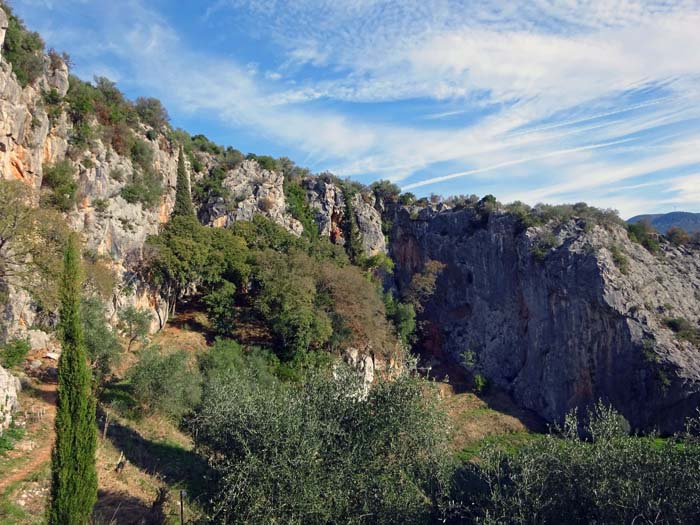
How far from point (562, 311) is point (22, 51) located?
129 ft

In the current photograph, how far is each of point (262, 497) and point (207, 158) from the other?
128ft

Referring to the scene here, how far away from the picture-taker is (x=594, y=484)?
1125 cm

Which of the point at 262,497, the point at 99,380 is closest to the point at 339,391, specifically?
the point at 262,497

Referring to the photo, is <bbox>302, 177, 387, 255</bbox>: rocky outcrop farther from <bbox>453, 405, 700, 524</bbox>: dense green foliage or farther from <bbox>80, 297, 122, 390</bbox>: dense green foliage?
<bbox>453, 405, 700, 524</bbox>: dense green foliage

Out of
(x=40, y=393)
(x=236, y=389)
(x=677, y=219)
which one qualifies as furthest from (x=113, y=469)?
(x=677, y=219)

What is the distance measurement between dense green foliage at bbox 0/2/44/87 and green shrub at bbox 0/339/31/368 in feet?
44.2

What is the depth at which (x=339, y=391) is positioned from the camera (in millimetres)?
14727

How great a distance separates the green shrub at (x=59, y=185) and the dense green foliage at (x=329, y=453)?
15886 millimetres

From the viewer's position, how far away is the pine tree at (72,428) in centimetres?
1023

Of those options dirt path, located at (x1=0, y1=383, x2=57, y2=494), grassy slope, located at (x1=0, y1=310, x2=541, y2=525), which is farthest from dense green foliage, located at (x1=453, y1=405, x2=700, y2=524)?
dirt path, located at (x1=0, y1=383, x2=57, y2=494)

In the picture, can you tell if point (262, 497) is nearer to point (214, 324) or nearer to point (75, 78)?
point (214, 324)

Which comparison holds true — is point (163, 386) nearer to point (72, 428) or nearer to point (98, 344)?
point (98, 344)

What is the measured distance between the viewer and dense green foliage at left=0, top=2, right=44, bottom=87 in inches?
951

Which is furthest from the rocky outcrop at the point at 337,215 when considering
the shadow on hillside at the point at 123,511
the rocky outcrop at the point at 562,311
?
the shadow on hillside at the point at 123,511
